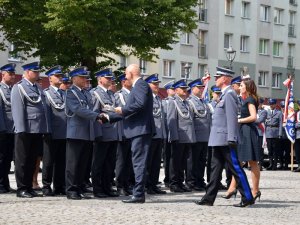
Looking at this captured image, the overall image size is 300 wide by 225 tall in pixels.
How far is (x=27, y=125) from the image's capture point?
1518 centimetres

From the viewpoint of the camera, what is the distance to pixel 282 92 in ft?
262

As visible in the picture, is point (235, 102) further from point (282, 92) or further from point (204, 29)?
point (282, 92)

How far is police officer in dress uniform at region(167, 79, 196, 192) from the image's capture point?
58.6 ft

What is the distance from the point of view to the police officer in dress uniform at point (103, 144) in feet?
51.4

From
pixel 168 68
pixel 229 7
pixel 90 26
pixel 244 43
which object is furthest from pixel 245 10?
pixel 90 26

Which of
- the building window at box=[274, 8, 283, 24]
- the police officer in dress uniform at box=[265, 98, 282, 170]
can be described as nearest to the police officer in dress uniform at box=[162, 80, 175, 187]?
the police officer in dress uniform at box=[265, 98, 282, 170]

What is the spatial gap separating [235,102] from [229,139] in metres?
0.61

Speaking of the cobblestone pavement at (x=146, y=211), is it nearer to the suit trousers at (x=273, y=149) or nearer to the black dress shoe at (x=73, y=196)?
the black dress shoe at (x=73, y=196)

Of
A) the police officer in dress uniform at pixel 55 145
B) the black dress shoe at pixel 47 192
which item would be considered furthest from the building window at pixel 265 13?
the black dress shoe at pixel 47 192

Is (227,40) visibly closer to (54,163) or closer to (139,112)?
(54,163)

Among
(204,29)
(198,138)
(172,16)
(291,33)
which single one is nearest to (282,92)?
(291,33)

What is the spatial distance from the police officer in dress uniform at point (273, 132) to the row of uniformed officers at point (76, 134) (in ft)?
39.7

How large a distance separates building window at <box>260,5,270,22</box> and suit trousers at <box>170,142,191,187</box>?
59.1 metres

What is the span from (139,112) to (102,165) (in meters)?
1.60
